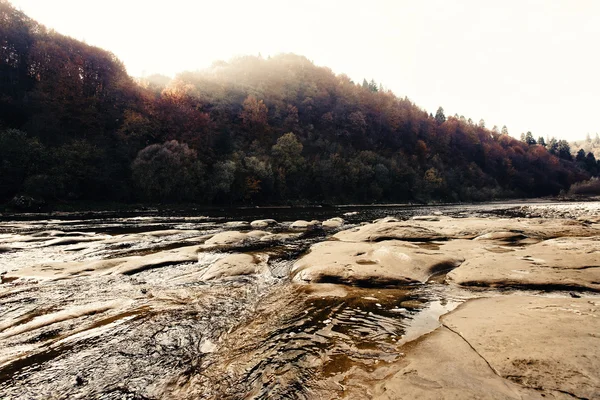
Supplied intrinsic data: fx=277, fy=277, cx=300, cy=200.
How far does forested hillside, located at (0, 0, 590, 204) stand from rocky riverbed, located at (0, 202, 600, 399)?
107 ft

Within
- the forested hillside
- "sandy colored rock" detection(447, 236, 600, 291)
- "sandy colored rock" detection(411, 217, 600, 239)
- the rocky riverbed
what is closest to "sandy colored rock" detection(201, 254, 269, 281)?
the rocky riverbed

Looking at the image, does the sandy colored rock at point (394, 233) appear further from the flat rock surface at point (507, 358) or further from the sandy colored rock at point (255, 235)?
the flat rock surface at point (507, 358)

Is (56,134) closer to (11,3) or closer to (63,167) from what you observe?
(63,167)

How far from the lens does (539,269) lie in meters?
6.93

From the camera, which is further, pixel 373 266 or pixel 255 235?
pixel 255 235

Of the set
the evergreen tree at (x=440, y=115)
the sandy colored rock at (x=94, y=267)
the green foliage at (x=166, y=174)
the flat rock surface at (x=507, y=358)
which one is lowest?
the sandy colored rock at (x=94, y=267)

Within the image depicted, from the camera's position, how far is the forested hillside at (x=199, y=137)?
37.7 m

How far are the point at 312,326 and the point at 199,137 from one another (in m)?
49.7

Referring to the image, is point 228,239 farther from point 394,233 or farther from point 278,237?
point 394,233

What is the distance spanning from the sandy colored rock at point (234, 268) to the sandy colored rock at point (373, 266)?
1321 millimetres

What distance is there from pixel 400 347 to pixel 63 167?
43514 millimetres

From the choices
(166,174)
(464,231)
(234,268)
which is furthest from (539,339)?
(166,174)

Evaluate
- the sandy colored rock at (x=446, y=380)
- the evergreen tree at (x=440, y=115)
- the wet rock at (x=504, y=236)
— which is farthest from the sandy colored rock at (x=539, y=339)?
the evergreen tree at (x=440, y=115)

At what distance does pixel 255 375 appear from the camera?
3506 millimetres
